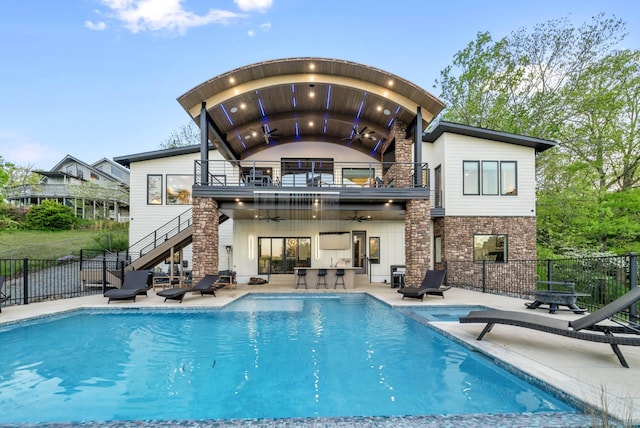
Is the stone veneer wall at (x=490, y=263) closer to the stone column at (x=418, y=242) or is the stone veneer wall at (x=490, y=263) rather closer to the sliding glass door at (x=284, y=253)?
the stone column at (x=418, y=242)

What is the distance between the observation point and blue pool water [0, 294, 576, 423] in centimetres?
352

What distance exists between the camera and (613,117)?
59.5 ft

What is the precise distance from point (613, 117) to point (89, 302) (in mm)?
25801

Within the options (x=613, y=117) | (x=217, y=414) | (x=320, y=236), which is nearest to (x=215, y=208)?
(x=320, y=236)

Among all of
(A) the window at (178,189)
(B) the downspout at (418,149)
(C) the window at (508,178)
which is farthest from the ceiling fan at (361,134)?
(A) the window at (178,189)

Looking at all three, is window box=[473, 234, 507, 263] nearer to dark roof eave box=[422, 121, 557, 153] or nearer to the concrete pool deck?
dark roof eave box=[422, 121, 557, 153]

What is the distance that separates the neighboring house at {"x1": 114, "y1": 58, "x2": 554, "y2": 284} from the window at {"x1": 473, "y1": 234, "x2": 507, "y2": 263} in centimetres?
4

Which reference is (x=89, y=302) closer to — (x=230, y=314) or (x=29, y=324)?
(x=29, y=324)

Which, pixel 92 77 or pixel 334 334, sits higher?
pixel 92 77

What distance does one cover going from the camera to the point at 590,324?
4.35m

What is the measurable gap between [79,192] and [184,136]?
402 inches

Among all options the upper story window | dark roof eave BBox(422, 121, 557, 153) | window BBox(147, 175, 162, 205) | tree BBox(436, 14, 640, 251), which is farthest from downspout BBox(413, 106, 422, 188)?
window BBox(147, 175, 162, 205)

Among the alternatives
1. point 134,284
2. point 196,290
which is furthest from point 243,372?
point 134,284

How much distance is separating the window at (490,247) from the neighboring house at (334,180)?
0.14ft
